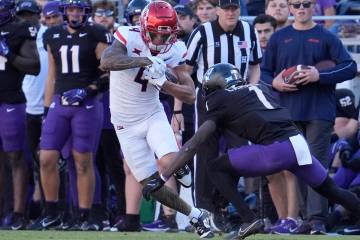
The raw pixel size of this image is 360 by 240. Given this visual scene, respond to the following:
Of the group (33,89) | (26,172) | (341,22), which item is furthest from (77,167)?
(341,22)

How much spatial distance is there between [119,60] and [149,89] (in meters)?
0.57

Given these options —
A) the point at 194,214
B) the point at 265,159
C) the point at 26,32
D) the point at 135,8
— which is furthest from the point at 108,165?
the point at 265,159

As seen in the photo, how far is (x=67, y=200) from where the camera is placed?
11492 mm

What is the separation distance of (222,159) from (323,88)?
2.08 m

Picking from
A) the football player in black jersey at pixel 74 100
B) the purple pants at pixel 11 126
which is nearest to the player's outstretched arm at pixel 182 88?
the football player in black jersey at pixel 74 100

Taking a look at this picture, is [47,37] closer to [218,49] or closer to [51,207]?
[51,207]

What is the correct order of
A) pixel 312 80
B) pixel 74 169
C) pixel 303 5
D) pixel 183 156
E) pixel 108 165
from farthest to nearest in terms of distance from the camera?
pixel 108 165 → pixel 74 169 → pixel 303 5 → pixel 312 80 → pixel 183 156

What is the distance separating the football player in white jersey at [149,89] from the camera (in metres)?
8.34

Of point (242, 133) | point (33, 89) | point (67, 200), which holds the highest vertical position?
point (242, 133)

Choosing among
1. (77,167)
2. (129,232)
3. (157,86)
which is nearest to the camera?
(157,86)

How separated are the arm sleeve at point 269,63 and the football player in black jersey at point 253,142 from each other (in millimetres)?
1728

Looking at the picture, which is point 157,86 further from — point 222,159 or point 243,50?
point 243,50

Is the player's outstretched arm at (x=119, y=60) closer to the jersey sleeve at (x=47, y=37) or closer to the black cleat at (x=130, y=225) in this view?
the black cleat at (x=130, y=225)

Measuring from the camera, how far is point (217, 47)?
10094mm
